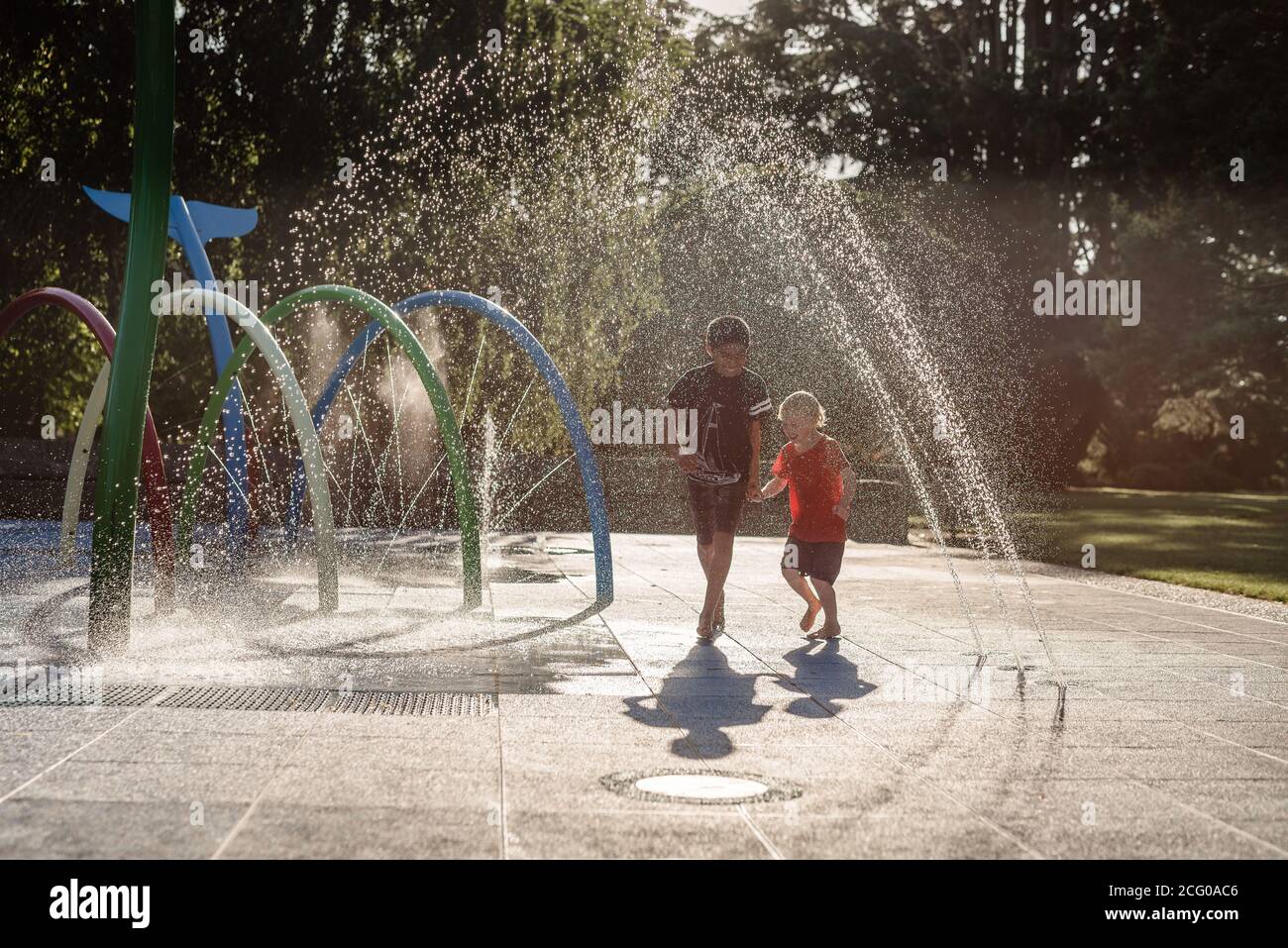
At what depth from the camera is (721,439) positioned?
841 centimetres

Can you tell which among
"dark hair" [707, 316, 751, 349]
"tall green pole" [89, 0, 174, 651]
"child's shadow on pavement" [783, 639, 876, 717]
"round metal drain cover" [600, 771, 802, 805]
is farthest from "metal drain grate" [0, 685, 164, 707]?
"dark hair" [707, 316, 751, 349]

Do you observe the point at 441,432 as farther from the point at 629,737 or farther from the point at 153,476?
the point at 629,737

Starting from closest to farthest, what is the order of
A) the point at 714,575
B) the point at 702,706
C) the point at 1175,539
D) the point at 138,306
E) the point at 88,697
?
the point at 88,697, the point at 702,706, the point at 138,306, the point at 714,575, the point at 1175,539

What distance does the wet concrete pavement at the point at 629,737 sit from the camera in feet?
13.5

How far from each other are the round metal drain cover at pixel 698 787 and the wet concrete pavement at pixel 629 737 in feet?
0.19

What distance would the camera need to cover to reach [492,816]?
4.22m

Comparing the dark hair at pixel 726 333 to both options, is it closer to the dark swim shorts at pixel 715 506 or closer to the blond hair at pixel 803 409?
the blond hair at pixel 803 409

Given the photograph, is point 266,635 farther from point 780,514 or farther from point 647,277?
point 647,277

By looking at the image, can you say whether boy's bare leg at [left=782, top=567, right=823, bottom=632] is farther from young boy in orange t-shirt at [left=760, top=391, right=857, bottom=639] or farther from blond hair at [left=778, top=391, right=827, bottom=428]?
blond hair at [left=778, top=391, right=827, bottom=428]

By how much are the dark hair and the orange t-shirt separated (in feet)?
2.48

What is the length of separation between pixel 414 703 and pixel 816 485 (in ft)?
11.4

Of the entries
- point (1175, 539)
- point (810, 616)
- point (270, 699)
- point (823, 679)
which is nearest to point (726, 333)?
point (810, 616)

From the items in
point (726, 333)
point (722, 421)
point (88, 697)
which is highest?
point (726, 333)
